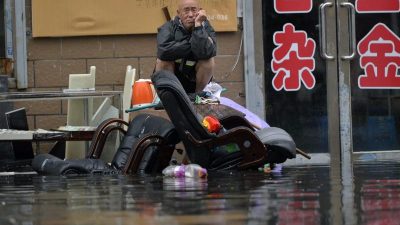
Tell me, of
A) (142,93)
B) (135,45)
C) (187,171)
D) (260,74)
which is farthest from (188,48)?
(260,74)

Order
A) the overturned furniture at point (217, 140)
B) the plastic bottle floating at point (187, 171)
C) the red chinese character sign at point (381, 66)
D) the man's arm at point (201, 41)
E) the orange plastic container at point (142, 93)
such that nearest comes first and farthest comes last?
the plastic bottle floating at point (187, 171), the overturned furniture at point (217, 140), the man's arm at point (201, 41), the orange plastic container at point (142, 93), the red chinese character sign at point (381, 66)

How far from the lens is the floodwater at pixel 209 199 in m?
4.08

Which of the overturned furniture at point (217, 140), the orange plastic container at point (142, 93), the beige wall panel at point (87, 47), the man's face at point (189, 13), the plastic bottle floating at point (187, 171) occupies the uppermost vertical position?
the man's face at point (189, 13)

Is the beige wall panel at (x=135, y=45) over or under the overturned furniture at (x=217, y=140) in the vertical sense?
over

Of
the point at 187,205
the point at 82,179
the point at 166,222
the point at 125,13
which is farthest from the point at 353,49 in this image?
the point at 166,222

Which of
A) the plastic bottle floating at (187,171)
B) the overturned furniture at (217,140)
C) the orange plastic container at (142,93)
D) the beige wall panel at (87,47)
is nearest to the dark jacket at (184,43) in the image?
the orange plastic container at (142,93)

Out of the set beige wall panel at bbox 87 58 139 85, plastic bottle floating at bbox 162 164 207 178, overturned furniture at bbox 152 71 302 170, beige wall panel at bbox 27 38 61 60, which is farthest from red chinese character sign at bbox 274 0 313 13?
plastic bottle floating at bbox 162 164 207 178

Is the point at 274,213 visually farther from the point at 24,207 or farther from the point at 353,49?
the point at 353,49

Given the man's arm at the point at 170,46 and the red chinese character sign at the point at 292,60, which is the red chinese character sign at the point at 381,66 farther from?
the man's arm at the point at 170,46

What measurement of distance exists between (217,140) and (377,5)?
12.1 feet

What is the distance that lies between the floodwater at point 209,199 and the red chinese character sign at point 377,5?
11.0 feet

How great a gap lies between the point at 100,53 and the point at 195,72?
187 cm

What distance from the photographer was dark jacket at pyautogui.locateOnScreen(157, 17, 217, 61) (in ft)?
26.4

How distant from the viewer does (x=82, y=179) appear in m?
6.83
